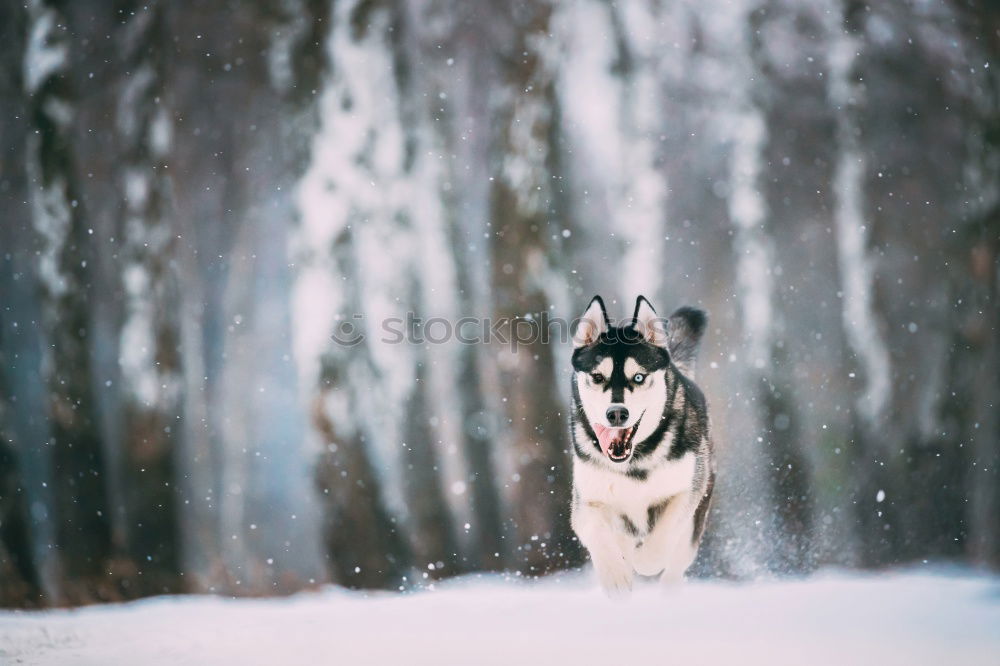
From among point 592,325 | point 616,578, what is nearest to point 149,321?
point 592,325

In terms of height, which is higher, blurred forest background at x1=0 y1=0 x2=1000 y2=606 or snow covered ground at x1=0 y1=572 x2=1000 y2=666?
blurred forest background at x1=0 y1=0 x2=1000 y2=606

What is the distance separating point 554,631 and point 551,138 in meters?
0.69

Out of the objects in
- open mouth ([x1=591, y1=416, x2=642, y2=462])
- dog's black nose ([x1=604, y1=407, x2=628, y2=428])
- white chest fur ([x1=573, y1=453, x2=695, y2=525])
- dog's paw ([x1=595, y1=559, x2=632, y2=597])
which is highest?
A: dog's black nose ([x1=604, y1=407, x2=628, y2=428])

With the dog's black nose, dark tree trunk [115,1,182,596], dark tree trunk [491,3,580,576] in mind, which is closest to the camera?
the dog's black nose

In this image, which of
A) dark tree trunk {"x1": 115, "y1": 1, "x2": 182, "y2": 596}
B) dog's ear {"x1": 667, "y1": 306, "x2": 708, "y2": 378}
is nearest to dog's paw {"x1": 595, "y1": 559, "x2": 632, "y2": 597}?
dog's ear {"x1": 667, "y1": 306, "x2": 708, "y2": 378}

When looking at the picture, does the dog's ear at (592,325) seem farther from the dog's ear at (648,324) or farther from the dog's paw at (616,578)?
the dog's paw at (616,578)

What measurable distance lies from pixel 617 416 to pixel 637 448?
0.04 m

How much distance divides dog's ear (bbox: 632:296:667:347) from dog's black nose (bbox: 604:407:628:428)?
3.8 inches

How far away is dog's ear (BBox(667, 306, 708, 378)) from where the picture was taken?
92cm

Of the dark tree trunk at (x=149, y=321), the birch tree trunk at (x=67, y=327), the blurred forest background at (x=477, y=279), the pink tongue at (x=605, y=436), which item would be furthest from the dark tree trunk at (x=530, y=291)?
the birch tree trunk at (x=67, y=327)

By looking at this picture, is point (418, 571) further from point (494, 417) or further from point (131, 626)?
point (131, 626)

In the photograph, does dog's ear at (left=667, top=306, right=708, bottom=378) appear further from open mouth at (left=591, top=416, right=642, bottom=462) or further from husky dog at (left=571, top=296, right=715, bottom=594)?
open mouth at (left=591, top=416, right=642, bottom=462)

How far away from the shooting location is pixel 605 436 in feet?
2.84

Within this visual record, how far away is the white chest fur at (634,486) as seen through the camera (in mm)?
848
